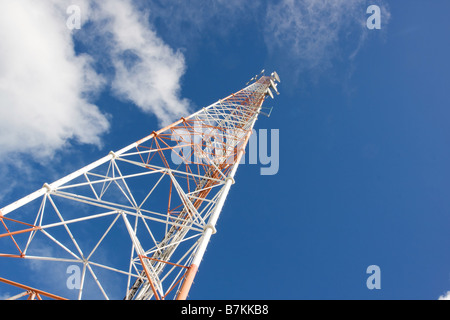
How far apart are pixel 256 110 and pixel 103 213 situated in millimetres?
13052

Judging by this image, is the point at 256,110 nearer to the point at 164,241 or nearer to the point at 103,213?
the point at 164,241

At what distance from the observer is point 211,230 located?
7340 millimetres

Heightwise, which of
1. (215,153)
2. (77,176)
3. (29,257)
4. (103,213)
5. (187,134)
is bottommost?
(29,257)

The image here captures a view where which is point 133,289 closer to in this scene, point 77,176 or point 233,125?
point 77,176

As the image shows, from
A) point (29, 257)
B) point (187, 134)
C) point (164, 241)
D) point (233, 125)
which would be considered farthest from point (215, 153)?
point (29, 257)

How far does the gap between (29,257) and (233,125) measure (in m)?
11.7

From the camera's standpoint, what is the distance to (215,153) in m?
13.4
